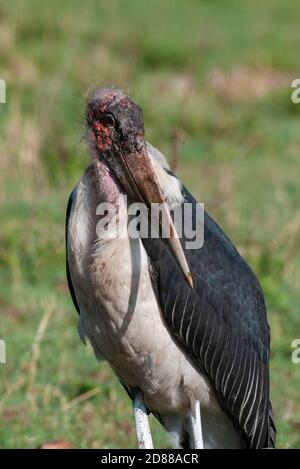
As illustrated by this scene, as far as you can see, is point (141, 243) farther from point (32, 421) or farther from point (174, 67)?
point (174, 67)

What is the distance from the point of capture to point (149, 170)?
4.48 meters

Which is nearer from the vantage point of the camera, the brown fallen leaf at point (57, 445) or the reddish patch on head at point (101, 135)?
the reddish patch on head at point (101, 135)

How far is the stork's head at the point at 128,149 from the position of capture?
4.44 metres

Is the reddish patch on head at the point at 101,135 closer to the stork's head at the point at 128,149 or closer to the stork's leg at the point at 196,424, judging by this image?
the stork's head at the point at 128,149

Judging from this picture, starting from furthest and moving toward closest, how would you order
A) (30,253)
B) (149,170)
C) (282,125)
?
(282,125)
(30,253)
(149,170)

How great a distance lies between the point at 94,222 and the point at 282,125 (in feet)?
20.2

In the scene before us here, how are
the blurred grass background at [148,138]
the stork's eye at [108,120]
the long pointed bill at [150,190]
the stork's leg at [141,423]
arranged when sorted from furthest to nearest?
the blurred grass background at [148,138] < the stork's leg at [141,423] < the stork's eye at [108,120] < the long pointed bill at [150,190]

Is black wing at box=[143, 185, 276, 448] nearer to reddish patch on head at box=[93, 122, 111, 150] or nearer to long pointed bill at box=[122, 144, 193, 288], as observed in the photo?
long pointed bill at box=[122, 144, 193, 288]

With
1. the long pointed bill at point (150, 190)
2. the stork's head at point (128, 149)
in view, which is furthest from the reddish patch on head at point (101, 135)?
the long pointed bill at point (150, 190)

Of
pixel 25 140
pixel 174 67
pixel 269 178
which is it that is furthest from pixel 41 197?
pixel 174 67

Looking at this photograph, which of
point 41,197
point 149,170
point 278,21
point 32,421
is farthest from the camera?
point 278,21

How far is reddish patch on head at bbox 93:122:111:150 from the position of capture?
179 inches

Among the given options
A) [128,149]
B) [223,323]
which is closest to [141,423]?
[223,323]

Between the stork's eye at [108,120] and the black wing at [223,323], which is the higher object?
the stork's eye at [108,120]
